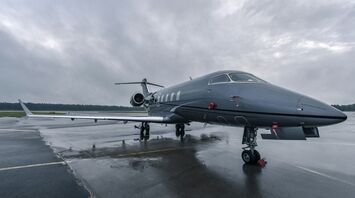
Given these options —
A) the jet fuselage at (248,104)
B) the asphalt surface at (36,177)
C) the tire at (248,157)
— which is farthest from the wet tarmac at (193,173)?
the jet fuselage at (248,104)

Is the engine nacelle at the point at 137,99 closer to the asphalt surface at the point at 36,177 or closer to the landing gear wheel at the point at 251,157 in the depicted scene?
the asphalt surface at the point at 36,177

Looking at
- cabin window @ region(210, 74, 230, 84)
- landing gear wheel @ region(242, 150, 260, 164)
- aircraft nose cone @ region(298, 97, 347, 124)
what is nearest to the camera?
aircraft nose cone @ region(298, 97, 347, 124)

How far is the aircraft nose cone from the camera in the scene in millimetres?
5457

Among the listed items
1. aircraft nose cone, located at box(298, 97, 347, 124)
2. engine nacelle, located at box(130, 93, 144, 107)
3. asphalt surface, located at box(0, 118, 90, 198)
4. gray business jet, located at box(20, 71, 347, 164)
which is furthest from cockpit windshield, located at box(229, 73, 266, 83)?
engine nacelle, located at box(130, 93, 144, 107)

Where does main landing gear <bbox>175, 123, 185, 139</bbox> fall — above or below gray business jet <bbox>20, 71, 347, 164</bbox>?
below

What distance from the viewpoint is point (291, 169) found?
696cm

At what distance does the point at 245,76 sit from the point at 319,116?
3.00 m

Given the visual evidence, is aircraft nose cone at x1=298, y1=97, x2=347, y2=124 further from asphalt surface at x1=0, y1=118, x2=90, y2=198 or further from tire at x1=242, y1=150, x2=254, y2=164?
asphalt surface at x1=0, y1=118, x2=90, y2=198

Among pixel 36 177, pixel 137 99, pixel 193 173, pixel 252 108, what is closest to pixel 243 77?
pixel 252 108

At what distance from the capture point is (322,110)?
557 cm

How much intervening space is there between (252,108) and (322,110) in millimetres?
1726

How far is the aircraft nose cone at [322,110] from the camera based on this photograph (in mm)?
5457

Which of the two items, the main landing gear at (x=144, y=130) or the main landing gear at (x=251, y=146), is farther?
the main landing gear at (x=144, y=130)

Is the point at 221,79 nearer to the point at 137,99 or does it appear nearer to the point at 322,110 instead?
the point at 322,110
